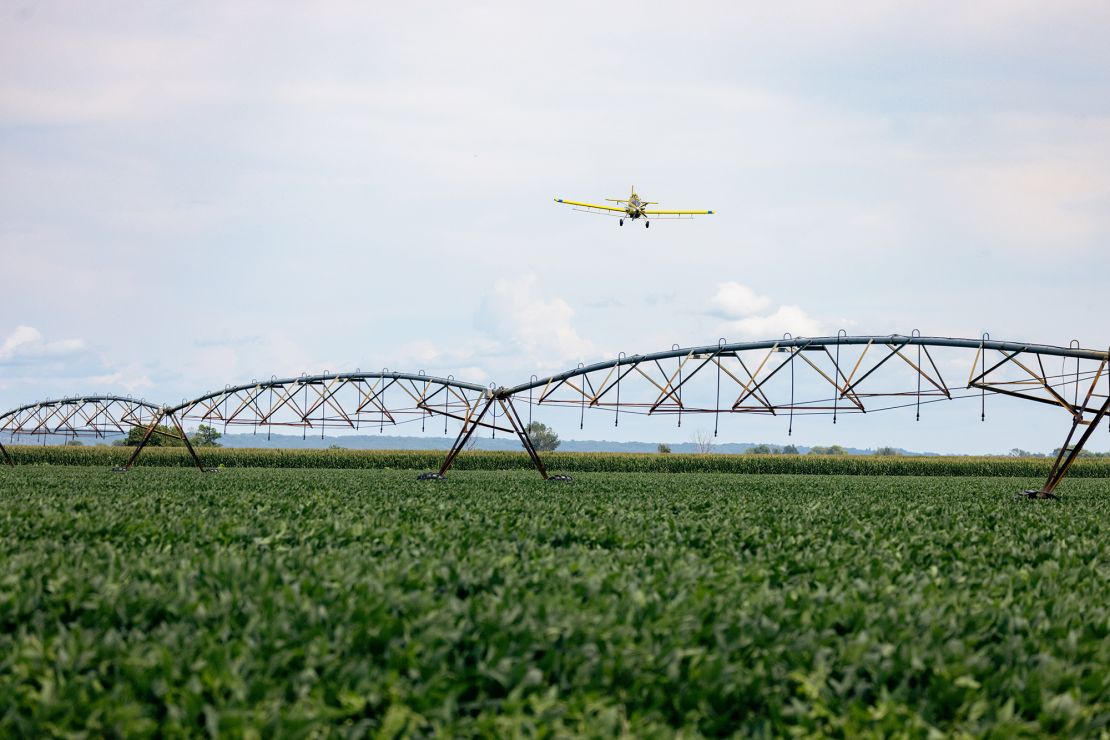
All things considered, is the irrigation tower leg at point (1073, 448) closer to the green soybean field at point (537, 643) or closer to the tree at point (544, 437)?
the green soybean field at point (537, 643)

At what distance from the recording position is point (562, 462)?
62438mm

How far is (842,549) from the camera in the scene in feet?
41.9

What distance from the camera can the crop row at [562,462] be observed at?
62250 millimetres

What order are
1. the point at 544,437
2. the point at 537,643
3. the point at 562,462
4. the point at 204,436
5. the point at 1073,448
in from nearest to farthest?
the point at 537,643, the point at 1073,448, the point at 562,462, the point at 204,436, the point at 544,437

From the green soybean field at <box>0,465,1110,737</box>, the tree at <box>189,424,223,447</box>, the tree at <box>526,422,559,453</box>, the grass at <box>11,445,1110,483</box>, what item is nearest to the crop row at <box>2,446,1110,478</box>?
the grass at <box>11,445,1110,483</box>

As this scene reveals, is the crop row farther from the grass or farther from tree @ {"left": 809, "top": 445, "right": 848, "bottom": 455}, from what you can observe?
tree @ {"left": 809, "top": 445, "right": 848, "bottom": 455}

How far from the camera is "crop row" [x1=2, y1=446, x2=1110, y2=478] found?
62.2 m

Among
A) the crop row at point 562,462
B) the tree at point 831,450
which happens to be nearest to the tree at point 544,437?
the tree at point 831,450

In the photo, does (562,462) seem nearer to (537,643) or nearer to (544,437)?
(537,643)

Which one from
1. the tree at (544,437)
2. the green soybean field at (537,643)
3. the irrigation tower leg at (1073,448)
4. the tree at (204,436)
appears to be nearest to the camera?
the green soybean field at (537,643)

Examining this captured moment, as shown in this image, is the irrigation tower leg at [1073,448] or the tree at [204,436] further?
the tree at [204,436]

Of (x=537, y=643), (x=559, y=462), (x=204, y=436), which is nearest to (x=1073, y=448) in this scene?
(x=537, y=643)

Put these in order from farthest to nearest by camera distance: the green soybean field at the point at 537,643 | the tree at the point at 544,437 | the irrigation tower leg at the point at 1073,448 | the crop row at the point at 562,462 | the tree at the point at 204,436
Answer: the tree at the point at 544,437, the tree at the point at 204,436, the crop row at the point at 562,462, the irrigation tower leg at the point at 1073,448, the green soybean field at the point at 537,643

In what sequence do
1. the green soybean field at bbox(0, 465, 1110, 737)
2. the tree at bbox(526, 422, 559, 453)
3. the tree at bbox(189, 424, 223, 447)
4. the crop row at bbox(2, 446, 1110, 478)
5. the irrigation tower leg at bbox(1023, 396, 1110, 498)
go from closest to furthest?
1. the green soybean field at bbox(0, 465, 1110, 737)
2. the irrigation tower leg at bbox(1023, 396, 1110, 498)
3. the crop row at bbox(2, 446, 1110, 478)
4. the tree at bbox(189, 424, 223, 447)
5. the tree at bbox(526, 422, 559, 453)
